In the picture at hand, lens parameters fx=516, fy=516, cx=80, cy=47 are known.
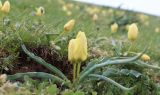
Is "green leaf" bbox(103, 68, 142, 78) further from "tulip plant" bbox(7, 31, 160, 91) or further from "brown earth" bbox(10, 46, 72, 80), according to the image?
"brown earth" bbox(10, 46, 72, 80)

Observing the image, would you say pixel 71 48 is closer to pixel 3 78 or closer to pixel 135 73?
pixel 3 78

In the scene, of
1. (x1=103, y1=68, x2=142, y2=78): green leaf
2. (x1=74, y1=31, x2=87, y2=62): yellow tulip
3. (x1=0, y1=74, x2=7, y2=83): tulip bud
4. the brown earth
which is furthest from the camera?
the brown earth

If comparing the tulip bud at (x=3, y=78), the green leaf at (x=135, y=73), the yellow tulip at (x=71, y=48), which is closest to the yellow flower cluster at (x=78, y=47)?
the yellow tulip at (x=71, y=48)

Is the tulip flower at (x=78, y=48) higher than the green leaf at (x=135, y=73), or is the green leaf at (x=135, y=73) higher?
the tulip flower at (x=78, y=48)

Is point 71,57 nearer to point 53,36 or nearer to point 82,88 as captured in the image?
point 82,88

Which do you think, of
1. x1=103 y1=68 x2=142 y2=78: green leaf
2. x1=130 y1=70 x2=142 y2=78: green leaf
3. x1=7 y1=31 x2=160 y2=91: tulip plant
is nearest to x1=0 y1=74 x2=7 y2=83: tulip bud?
x1=7 y1=31 x2=160 y2=91: tulip plant

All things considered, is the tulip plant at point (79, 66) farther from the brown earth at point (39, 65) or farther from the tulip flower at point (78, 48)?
the brown earth at point (39, 65)

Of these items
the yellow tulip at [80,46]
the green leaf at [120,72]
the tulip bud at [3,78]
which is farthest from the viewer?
the green leaf at [120,72]
